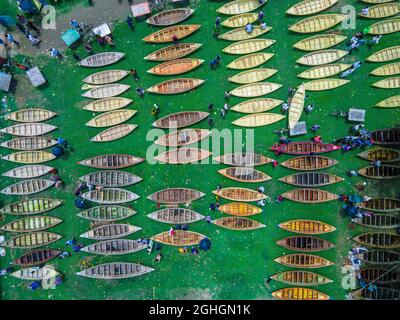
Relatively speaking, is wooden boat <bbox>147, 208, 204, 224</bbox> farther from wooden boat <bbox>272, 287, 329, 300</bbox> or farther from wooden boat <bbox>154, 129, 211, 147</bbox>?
wooden boat <bbox>272, 287, 329, 300</bbox>

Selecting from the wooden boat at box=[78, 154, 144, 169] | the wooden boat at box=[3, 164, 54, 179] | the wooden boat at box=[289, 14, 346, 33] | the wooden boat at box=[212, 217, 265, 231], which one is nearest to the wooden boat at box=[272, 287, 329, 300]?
the wooden boat at box=[212, 217, 265, 231]

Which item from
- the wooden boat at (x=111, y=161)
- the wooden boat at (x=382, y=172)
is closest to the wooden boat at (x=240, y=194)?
the wooden boat at (x=111, y=161)

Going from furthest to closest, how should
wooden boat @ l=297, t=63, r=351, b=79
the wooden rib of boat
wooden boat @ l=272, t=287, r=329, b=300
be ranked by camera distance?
wooden boat @ l=297, t=63, r=351, b=79, the wooden rib of boat, wooden boat @ l=272, t=287, r=329, b=300

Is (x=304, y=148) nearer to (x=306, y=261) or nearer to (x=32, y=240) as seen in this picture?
(x=306, y=261)

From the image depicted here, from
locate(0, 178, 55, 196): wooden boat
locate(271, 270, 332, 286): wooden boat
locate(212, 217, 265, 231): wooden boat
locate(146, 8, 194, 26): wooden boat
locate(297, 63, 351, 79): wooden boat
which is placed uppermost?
locate(146, 8, 194, 26): wooden boat

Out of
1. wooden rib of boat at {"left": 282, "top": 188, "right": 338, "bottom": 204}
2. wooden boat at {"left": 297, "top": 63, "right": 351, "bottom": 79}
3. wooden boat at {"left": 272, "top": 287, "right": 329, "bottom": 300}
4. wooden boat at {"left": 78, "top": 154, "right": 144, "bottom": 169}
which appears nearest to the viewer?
wooden boat at {"left": 272, "top": 287, "right": 329, "bottom": 300}

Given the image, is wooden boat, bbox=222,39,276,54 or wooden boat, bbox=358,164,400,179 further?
wooden boat, bbox=222,39,276,54

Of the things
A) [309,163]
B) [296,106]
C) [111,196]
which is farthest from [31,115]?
[309,163]
